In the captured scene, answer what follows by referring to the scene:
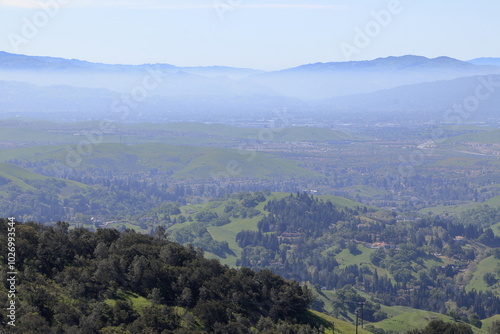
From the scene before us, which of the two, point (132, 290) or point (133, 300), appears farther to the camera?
point (132, 290)

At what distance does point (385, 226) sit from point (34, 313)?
484 ft

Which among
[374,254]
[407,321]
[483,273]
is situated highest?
[407,321]

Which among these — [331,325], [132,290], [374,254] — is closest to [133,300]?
[132,290]

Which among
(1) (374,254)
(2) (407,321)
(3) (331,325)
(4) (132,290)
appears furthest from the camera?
(1) (374,254)

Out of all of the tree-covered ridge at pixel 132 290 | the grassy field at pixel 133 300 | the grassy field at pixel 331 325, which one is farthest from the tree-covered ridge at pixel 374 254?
the grassy field at pixel 133 300

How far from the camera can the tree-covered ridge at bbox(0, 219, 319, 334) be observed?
48.0 meters

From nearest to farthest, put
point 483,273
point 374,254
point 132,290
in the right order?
point 132,290, point 483,273, point 374,254

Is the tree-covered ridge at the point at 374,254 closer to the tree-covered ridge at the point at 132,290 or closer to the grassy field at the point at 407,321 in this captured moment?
the grassy field at the point at 407,321

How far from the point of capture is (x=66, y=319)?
46562mm

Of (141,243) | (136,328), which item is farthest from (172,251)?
(136,328)

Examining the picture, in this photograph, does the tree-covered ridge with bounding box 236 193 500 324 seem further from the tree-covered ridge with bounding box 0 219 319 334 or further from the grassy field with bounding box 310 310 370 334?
the tree-covered ridge with bounding box 0 219 319 334

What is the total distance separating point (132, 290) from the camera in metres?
57.4

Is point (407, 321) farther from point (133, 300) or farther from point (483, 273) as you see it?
point (133, 300)

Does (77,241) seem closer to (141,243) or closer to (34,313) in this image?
(141,243)
